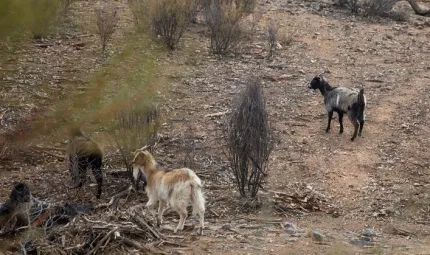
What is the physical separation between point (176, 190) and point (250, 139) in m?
2.19

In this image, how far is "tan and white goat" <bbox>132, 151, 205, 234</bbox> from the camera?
820 cm

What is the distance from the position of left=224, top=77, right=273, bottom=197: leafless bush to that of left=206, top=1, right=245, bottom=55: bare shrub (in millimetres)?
6900

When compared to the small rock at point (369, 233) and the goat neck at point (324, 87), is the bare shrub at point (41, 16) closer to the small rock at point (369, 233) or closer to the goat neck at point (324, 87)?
the small rock at point (369, 233)

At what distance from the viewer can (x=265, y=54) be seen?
690 inches

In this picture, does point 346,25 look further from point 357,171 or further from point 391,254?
point 391,254

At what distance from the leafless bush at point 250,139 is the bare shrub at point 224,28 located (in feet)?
22.6

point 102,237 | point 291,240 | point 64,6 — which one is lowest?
point 291,240

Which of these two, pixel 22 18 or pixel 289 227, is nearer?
pixel 22 18

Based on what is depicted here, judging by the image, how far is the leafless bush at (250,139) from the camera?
10.1 m

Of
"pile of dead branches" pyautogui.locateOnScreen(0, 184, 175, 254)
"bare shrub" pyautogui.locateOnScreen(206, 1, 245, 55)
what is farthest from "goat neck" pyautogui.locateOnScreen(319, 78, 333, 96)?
"pile of dead branches" pyautogui.locateOnScreen(0, 184, 175, 254)

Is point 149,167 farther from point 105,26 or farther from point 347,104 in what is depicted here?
point 105,26

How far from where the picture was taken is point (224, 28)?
17.1 metres

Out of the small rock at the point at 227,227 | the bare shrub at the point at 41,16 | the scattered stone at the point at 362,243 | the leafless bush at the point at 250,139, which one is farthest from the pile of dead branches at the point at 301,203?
the bare shrub at the point at 41,16

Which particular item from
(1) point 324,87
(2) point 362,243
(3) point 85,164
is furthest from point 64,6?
(1) point 324,87
